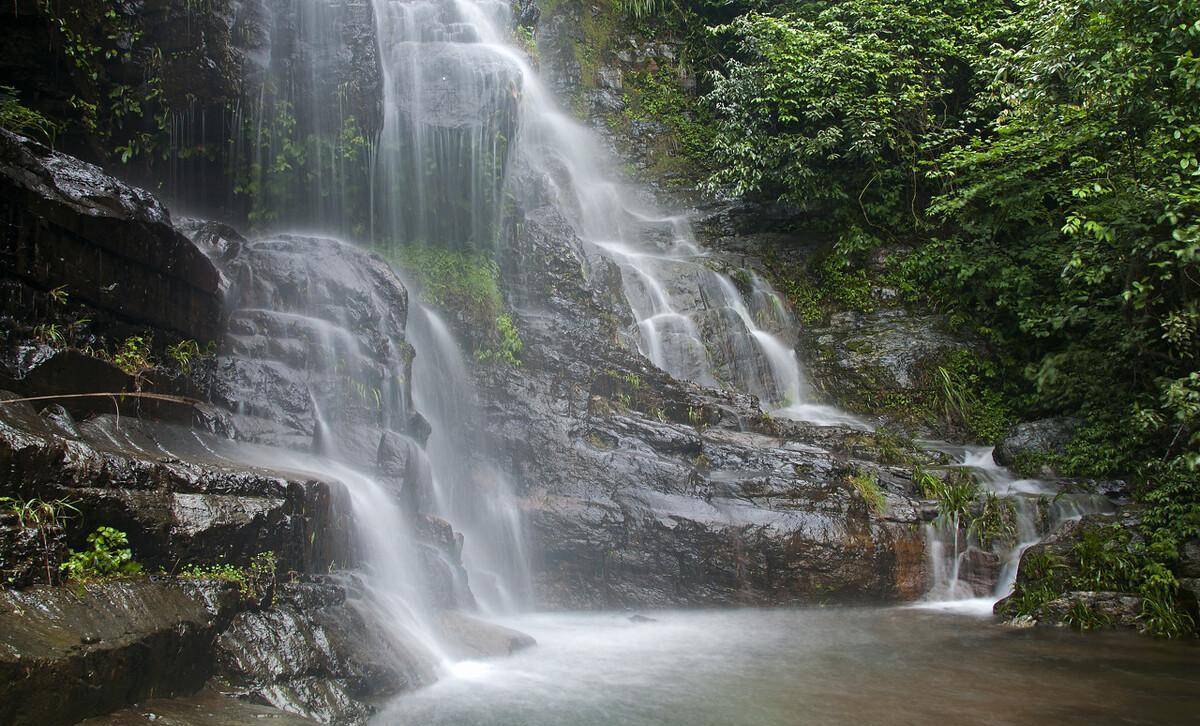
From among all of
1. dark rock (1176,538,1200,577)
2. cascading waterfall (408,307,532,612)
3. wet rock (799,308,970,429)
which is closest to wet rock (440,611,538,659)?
cascading waterfall (408,307,532,612)

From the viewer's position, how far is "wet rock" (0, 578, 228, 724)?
3797mm

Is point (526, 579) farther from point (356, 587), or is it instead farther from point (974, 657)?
point (974, 657)

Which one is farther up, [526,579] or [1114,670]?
[526,579]

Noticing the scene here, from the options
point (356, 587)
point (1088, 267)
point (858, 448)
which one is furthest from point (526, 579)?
point (1088, 267)

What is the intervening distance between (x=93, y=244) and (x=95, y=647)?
13.2 feet

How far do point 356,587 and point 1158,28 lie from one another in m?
11.0

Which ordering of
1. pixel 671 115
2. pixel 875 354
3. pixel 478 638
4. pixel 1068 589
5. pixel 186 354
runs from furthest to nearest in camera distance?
pixel 671 115, pixel 875 354, pixel 1068 589, pixel 186 354, pixel 478 638

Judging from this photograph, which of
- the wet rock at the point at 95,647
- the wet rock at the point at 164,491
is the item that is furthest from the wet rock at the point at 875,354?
the wet rock at the point at 95,647

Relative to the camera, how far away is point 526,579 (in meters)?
10.2

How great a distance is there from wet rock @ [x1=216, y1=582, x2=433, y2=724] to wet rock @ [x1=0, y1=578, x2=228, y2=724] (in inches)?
10.6

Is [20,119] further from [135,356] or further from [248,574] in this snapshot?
[248,574]

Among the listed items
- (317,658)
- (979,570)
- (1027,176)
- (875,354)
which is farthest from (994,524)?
(317,658)

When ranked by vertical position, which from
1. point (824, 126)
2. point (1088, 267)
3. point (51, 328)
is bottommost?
point (51, 328)

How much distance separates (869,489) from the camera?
34.2 feet
